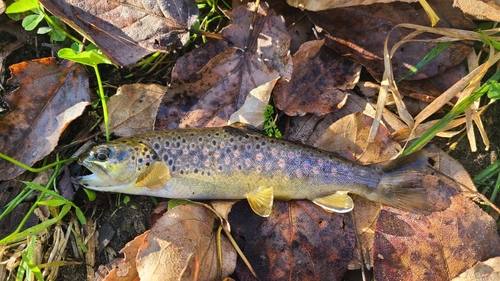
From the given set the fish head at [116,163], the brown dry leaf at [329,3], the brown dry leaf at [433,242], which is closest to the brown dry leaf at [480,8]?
the brown dry leaf at [329,3]

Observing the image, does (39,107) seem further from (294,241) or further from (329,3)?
(329,3)

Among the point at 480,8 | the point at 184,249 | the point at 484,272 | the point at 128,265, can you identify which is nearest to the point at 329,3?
the point at 480,8

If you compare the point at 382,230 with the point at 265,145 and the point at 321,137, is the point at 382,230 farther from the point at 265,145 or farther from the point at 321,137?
the point at 265,145

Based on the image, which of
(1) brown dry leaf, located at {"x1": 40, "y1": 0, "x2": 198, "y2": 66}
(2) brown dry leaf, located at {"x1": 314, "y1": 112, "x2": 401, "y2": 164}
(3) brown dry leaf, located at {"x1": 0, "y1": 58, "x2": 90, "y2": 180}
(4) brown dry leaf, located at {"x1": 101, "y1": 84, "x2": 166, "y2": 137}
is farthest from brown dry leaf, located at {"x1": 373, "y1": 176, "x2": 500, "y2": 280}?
(3) brown dry leaf, located at {"x1": 0, "y1": 58, "x2": 90, "y2": 180}

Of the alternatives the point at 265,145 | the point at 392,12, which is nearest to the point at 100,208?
the point at 265,145

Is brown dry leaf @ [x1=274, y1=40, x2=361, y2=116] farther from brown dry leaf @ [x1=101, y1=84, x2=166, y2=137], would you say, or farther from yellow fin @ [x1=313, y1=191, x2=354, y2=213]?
brown dry leaf @ [x1=101, y1=84, x2=166, y2=137]
